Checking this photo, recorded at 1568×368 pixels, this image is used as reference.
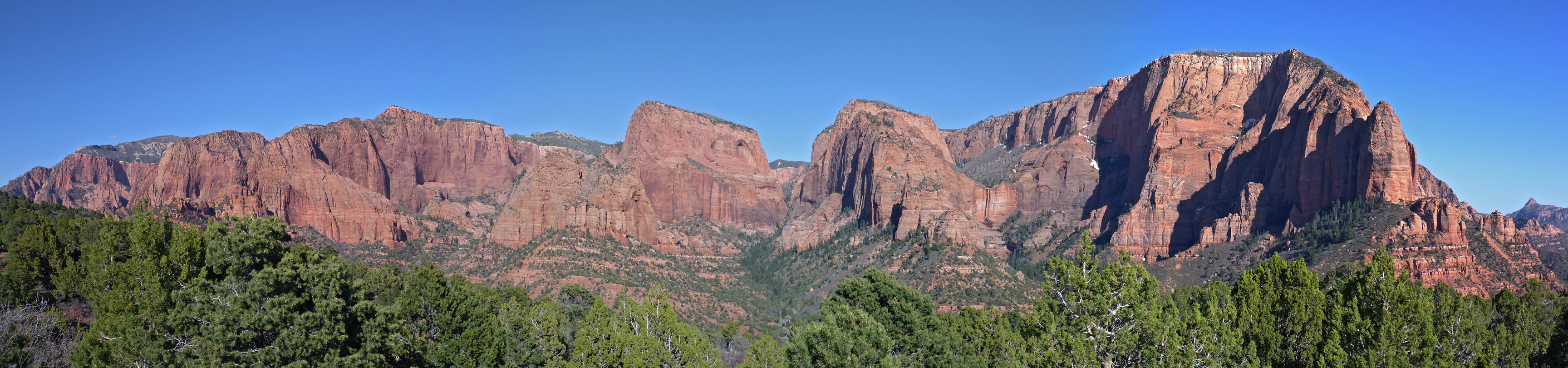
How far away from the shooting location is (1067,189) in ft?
618

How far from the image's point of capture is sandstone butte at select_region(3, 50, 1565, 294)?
117 meters

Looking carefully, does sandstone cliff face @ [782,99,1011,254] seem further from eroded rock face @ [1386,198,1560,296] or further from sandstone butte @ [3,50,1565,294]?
eroded rock face @ [1386,198,1560,296]

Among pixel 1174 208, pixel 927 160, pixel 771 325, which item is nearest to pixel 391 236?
pixel 771 325

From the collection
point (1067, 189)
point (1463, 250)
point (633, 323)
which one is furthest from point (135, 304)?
point (1067, 189)

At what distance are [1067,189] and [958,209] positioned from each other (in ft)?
95.1

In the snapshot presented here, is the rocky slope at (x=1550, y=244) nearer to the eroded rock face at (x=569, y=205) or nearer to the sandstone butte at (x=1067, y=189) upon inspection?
the sandstone butte at (x=1067, y=189)

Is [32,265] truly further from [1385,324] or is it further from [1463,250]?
[1463,250]

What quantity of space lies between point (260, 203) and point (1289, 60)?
596ft

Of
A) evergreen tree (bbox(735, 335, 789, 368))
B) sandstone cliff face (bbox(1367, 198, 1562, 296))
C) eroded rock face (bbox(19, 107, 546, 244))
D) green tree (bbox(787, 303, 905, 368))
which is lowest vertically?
evergreen tree (bbox(735, 335, 789, 368))

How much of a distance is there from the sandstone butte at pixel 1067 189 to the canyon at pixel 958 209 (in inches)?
15.6

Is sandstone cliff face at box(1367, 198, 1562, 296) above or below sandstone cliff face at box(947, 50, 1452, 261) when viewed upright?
Result: below

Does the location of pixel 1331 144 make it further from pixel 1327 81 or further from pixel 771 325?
pixel 771 325

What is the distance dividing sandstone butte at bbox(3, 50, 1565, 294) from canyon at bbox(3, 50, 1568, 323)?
1.30ft

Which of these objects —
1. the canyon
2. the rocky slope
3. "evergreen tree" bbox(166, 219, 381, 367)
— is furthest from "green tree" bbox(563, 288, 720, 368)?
the rocky slope
